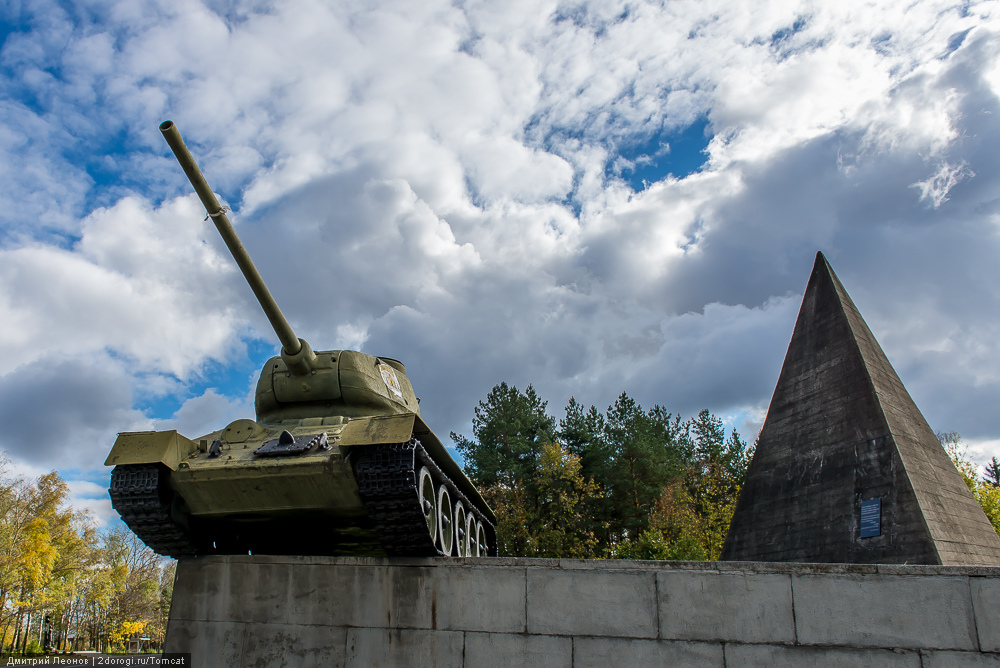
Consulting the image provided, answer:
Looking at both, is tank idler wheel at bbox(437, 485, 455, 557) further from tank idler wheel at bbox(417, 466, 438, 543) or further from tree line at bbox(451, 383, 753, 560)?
tree line at bbox(451, 383, 753, 560)

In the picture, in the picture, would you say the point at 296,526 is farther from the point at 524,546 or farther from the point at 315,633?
the point at 524,546

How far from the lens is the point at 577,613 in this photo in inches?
241

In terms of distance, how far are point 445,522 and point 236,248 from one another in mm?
4421

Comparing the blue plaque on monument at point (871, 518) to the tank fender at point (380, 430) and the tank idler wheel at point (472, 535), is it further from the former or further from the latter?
the tank fender at point (380, 430)

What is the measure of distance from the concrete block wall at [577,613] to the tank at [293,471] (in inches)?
22.6

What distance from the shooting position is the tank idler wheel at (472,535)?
10.2 meters

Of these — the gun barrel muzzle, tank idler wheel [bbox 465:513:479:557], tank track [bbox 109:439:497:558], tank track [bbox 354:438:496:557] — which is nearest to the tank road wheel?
tank idler wheel [bbox 465:513:479:557]

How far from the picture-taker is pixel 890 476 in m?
8.85

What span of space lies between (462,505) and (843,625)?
18.0 feet

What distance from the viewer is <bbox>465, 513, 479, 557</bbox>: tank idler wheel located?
10234 millimetres

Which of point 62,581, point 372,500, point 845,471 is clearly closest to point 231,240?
point 372,500

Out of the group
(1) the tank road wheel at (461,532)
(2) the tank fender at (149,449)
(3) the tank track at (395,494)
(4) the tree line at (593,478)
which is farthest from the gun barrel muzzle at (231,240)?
(4) the tree line at (593,478)

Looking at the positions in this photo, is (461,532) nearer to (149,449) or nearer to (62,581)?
(149,449)

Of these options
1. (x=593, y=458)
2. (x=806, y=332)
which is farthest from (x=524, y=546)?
(x=806, y=332)
